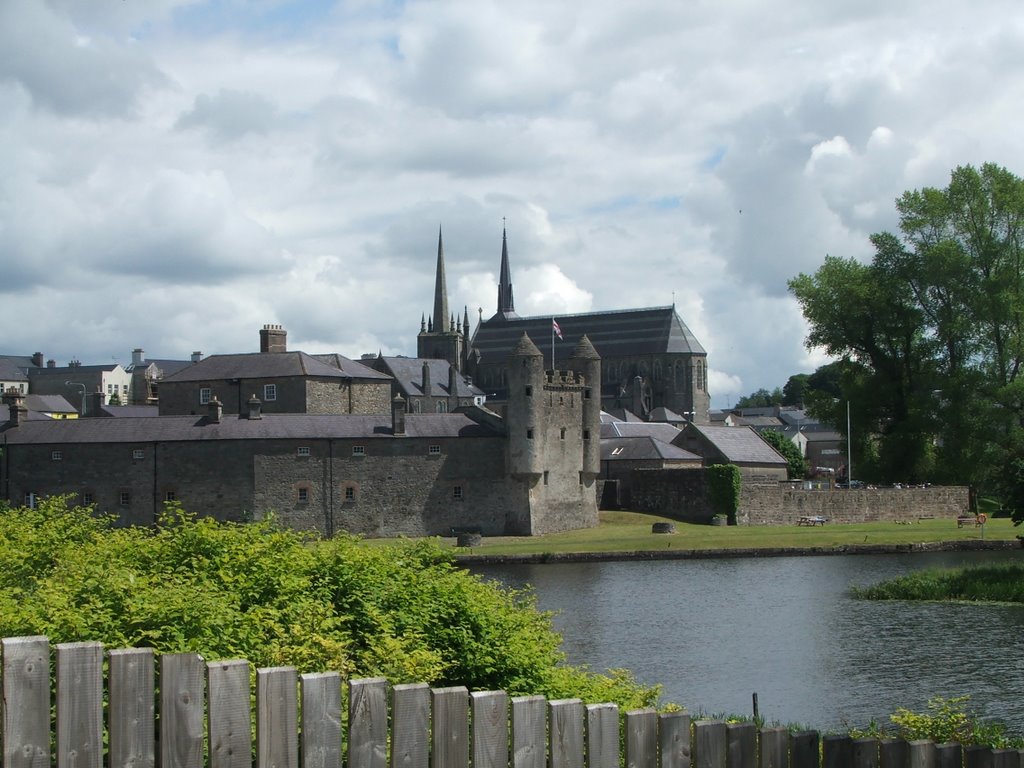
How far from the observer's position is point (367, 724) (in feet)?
21.9

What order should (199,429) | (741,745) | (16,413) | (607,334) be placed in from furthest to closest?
1. (607,334)
2. (16,413)
3. (199,429)
4. (741,745)

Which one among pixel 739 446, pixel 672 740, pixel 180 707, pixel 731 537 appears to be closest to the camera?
pixel 180 707

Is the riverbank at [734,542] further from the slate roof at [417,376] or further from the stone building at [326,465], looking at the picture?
the slate roof at [417,376]

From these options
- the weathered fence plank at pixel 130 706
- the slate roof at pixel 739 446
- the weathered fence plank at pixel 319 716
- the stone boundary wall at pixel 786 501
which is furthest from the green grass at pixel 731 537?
the weathered fence plank at pixel 130 706

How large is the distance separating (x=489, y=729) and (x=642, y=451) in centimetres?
7085

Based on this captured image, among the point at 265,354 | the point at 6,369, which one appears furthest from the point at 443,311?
the point at 265,354

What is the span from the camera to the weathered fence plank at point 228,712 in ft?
20.8

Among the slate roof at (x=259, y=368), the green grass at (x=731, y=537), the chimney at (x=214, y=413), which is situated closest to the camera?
the green grass at (x=731, y=537)

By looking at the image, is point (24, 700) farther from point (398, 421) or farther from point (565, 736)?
point (398, 421)

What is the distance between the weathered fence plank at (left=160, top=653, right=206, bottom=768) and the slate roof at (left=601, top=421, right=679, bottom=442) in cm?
7886

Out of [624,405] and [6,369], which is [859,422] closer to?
[624,405]

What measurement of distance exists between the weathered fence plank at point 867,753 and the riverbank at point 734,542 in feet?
144

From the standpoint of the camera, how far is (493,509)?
64.8m

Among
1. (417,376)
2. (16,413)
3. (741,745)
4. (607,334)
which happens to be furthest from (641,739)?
(607,334)
